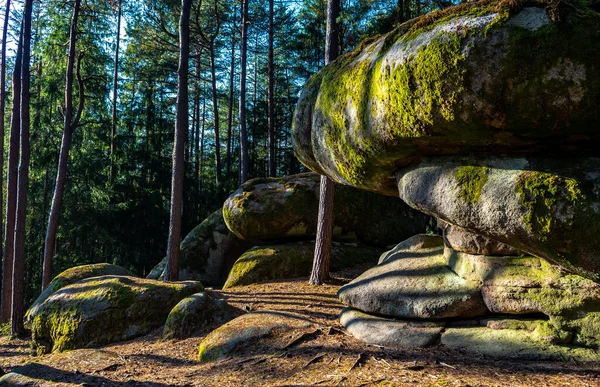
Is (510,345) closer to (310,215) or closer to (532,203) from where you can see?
(532,203)

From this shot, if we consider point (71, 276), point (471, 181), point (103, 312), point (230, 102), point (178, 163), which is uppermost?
point (230, 102)

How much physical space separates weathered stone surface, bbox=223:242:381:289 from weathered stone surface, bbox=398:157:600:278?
700 cm

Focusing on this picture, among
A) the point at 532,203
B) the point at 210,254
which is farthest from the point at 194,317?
the point at 210,254

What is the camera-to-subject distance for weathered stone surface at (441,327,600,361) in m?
4.23

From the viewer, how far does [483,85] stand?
144 inches

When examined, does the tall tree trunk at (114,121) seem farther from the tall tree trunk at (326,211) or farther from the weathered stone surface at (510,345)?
the weathered stone surface at (510,345)

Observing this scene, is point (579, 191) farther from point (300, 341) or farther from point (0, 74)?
point (0, 74)

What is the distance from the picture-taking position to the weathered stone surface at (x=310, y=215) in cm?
1188

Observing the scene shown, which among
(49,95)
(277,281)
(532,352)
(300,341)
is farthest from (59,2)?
(532,352)

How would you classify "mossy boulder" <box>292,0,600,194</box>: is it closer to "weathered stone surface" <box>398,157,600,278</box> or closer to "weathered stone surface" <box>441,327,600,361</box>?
"weathered stone surface" <box>398,157,600,278</box>

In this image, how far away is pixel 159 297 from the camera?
8.30 meters

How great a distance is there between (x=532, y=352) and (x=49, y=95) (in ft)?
64.2

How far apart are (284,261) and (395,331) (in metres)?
6.02

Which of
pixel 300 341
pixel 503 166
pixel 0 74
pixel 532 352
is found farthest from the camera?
pixel 0 74
